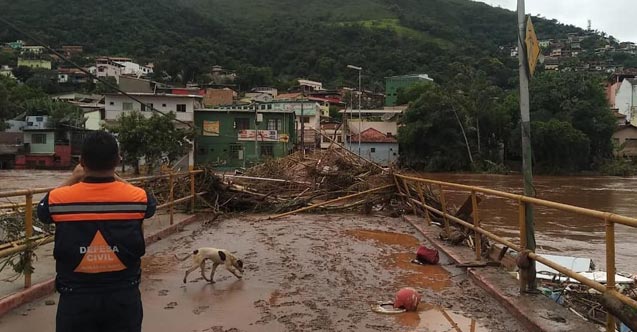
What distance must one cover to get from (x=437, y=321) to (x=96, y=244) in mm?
3469

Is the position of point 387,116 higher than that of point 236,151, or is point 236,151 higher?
point 387,116

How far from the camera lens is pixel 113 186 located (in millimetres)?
2805

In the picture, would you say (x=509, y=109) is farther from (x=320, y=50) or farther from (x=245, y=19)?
(x=245, y=19)

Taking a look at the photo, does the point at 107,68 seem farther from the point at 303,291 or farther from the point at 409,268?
the point at 303,291

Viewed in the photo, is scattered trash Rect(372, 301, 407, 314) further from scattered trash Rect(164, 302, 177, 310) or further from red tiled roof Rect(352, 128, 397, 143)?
red tiled roof Rect(352, 128, 397, 143)

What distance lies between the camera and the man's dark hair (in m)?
2.78

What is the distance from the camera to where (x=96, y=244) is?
271cm

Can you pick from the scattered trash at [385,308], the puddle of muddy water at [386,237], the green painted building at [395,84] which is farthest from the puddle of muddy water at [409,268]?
the green painted building at [395,84]

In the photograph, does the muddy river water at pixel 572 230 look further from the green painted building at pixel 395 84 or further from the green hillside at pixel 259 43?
the green hillside at pixel 259 43

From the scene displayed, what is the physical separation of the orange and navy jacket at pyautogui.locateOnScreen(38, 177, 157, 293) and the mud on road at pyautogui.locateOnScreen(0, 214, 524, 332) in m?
2.34

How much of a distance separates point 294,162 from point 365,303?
11.7 metres

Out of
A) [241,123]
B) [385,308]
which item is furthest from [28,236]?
[241,123]

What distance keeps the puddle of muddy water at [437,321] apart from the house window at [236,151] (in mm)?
47717

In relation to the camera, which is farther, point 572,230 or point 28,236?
point 572,230
